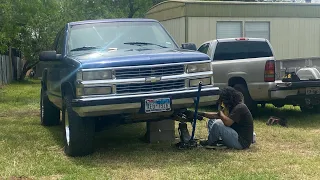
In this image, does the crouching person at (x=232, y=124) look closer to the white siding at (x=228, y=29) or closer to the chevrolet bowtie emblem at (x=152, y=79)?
the chevrolet bowtie emblem at (x=152, y=79)

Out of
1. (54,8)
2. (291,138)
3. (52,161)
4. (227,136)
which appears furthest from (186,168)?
(54,8)

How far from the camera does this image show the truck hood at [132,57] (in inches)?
251

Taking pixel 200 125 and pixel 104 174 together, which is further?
pixel 200 125

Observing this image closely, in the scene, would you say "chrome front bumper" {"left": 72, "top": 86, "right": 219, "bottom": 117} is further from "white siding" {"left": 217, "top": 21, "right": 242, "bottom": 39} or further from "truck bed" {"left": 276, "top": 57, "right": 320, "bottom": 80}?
"white siding" {"left": 217, "top": 21, "right": 242, "bottom": 39}

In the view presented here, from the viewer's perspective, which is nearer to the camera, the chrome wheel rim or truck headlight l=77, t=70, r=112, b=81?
truck headlight l=77, t=70, r=112, b=81

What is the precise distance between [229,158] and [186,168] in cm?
84

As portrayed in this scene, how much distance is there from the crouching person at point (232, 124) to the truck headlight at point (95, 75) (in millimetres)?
1713

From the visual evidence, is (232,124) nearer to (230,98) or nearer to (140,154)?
(230,98)

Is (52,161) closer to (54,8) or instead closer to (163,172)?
(163,172)

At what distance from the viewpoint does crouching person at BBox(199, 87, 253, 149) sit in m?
7.15

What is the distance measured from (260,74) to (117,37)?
3.81 m

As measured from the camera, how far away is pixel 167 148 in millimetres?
7379

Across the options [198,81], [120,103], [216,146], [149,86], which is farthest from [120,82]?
[216,146]

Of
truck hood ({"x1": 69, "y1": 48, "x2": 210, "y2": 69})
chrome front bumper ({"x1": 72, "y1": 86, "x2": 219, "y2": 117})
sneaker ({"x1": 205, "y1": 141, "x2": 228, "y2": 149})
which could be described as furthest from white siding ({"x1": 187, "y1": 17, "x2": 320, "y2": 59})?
chrome front bumper ({"x1": 72, "y1": 86, "x2": 219, "y2": 117})
